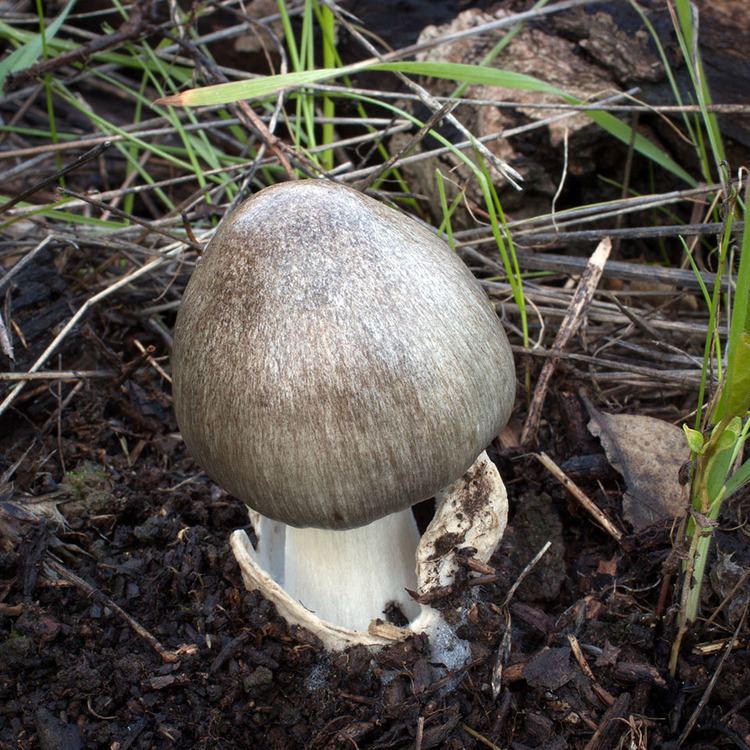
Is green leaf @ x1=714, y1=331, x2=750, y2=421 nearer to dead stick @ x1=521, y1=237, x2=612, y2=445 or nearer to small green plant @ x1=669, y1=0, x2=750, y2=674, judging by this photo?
small green plant @ x1=669, y1=0, x2=750, y2=674

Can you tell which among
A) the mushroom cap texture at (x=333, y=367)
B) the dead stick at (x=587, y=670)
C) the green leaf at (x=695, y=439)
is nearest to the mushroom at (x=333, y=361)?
the mushroom cap texture at (x=333, y=367)

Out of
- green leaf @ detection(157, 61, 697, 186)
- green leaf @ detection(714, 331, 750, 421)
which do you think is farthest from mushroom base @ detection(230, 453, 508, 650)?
green leaf @ detection(157, 61, 697, 186)

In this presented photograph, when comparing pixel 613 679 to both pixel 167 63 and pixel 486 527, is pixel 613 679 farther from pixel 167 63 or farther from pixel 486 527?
pixel 167 63

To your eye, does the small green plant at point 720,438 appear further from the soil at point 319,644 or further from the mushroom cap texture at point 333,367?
the mushroom cap texture at point 333,367

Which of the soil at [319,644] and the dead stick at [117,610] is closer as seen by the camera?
the soil at [319,644]

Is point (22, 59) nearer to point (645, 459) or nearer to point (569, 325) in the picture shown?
point (569, 325)

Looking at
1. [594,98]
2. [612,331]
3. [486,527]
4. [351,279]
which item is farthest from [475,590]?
[594,98]
